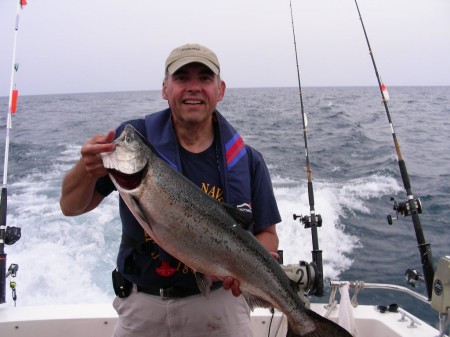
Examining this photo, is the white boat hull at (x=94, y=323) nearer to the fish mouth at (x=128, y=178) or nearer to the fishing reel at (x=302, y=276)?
the fishing reel at (x=302, y=276)

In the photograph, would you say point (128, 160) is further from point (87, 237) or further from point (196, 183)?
point (87, 237)

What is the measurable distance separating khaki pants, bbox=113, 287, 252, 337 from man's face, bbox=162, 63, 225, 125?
1.09 meters

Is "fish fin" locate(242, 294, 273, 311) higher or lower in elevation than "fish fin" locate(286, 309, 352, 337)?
higher

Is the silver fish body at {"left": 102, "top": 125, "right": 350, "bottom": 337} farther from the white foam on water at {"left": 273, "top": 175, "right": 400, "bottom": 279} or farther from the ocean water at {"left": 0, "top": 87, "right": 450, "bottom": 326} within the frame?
the white foam on water at {"left": 273, "top": 175, "right": 400, "bottom": 279}

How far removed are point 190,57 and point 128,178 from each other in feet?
2.68

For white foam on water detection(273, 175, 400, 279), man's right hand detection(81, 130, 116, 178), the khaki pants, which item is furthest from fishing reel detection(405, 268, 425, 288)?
white foam on water detection(273, 175, 400, 279)

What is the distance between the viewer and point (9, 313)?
3754 mm

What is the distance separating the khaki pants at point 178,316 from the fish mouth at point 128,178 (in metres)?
0.79

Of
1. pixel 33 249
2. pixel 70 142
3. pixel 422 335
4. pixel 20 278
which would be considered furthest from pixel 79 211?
pixel 70 142

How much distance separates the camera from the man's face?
243 cm

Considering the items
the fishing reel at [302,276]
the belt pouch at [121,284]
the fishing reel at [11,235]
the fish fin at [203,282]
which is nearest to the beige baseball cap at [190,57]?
the fish fin at [203,282]

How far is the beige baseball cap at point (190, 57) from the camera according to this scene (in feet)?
7.96

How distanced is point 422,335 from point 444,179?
934cm

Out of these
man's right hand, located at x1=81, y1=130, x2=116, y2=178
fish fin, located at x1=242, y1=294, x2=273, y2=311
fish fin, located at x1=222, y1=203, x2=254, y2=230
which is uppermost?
man's right hand, located at x1=81, y1=130, x2=116, y2=178
